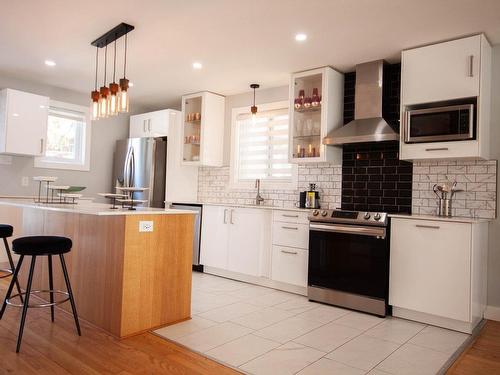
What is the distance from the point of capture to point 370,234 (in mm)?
3525

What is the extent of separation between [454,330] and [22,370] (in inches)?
125

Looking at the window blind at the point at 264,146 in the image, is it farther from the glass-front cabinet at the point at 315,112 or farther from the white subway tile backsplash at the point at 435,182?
the glass-front cabinet at the point at 315,112

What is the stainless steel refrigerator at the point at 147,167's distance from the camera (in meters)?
5.45

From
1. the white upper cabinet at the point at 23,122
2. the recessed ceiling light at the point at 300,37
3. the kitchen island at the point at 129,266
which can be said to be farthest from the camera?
the white upper cabinet at the point at 23,122

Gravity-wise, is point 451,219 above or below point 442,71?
below

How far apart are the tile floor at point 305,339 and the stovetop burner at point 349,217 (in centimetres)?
85

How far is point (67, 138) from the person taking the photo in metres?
5.70

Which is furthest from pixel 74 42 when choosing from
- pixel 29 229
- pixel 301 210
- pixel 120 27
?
pixel 301 210

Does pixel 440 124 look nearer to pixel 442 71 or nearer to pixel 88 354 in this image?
pixel 442 71

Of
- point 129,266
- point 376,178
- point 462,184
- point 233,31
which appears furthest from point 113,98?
point 462,184

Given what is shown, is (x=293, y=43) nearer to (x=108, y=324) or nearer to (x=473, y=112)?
(x=473, y=112)

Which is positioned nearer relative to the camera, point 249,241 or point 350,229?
point 350,229

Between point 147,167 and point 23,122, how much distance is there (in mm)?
1623

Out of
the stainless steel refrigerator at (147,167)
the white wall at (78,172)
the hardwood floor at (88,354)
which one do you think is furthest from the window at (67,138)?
the hardwood floor at (88,354)
